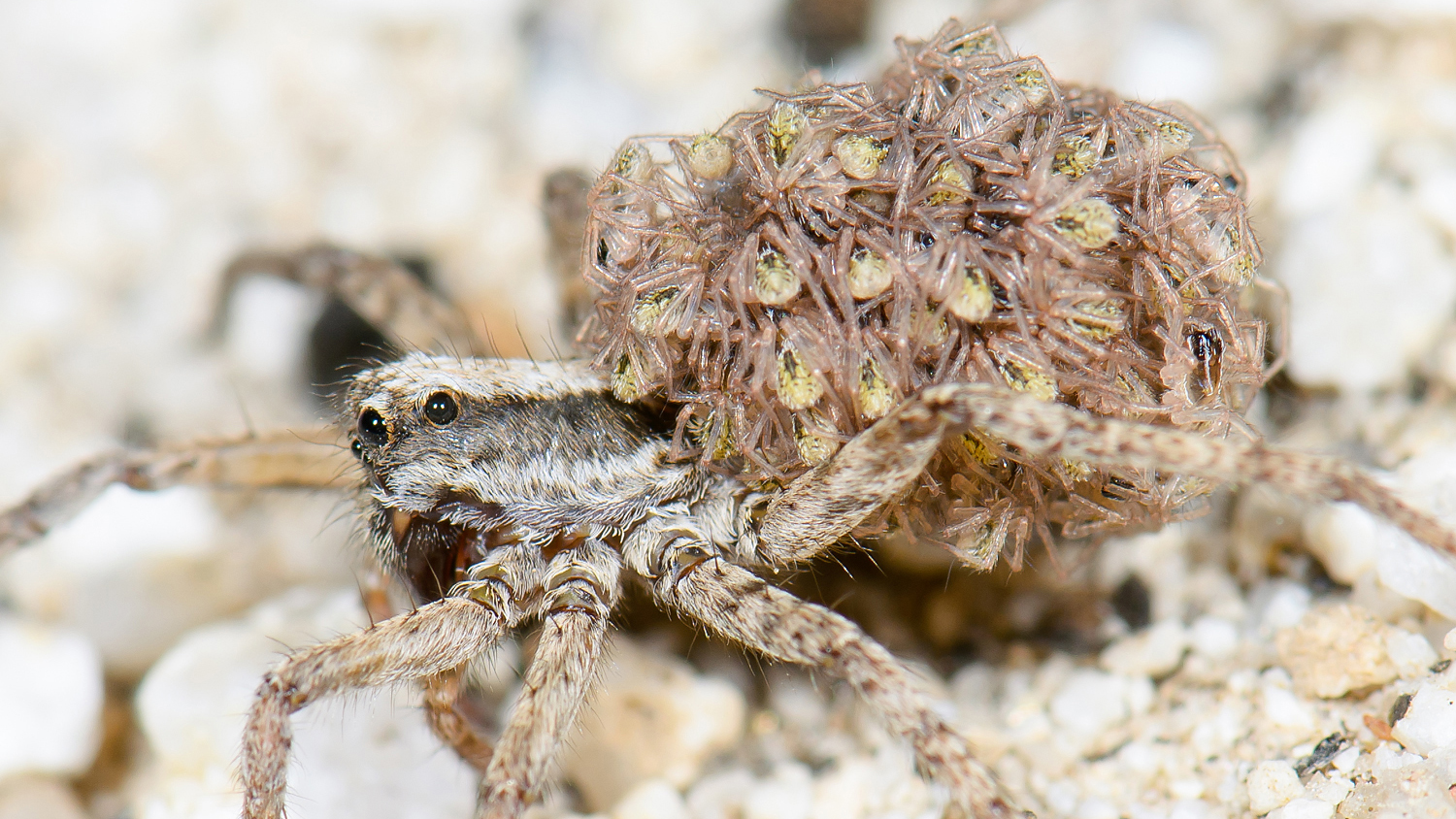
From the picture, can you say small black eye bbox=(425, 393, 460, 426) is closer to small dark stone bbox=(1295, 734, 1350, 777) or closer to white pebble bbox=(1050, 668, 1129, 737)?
white pebble bbox=(1050, 668, 1129, 737)

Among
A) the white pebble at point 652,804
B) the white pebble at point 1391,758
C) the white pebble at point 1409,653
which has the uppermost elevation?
the white pebble at point 1409,653

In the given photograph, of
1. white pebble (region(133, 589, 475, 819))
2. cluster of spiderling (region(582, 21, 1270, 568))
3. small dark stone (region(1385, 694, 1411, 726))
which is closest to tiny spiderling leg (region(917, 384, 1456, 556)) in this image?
cluster of spiderling (region(582, 21, 1270, 568))

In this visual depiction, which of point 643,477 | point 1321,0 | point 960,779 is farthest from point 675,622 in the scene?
point 1321,0

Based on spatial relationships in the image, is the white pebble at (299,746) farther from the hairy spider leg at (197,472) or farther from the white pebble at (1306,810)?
the white pebble at (1306,810)

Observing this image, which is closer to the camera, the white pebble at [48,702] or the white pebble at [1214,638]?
the white pebble at [1214,638]

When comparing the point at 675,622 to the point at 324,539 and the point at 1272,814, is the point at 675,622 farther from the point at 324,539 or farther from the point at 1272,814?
the point at 1272,814

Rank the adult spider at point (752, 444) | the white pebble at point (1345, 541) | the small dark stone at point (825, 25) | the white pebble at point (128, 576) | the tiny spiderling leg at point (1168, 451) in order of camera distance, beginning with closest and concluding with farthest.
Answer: the tiny spiderling leg at point (1168, 451) → the adult spider at point (752, 444) → the white pebble at point (1345, 541) → the white pebble at point (128, 576) → the small dark stone at point (825, 25)

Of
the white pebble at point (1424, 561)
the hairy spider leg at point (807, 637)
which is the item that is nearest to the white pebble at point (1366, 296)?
the white pebble at point (1424, 561)
